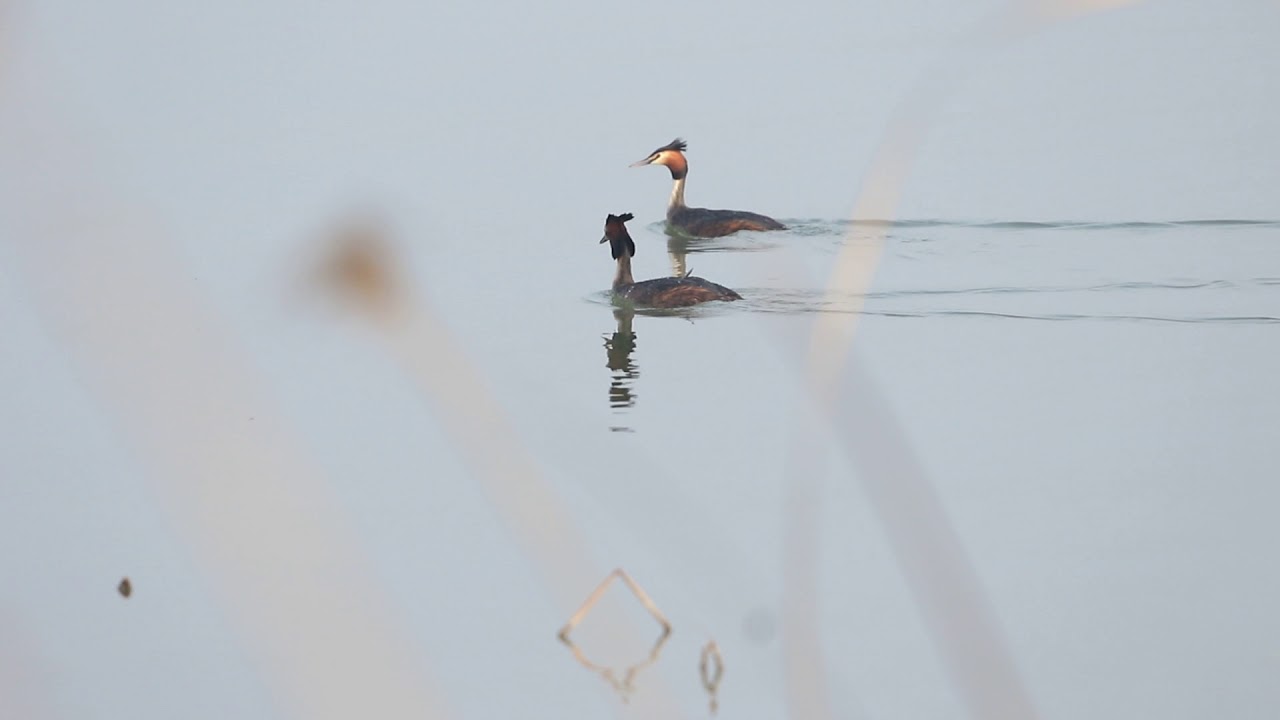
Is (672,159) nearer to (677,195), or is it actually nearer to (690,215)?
(677,195)

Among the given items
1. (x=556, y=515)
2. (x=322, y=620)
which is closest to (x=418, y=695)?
(x=322, y=620)

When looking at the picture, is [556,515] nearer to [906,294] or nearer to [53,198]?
[906,294]

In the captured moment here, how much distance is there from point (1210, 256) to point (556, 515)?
6.18m

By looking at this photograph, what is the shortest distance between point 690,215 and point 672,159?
0.52m

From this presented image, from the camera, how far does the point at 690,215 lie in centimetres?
1305

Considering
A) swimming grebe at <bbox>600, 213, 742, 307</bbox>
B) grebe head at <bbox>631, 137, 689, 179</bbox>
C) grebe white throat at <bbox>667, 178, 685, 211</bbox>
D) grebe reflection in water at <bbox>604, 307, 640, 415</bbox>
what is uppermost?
grebe head at <bbox>631, 137, 689, 179</bbox>

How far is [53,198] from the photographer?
10594 mm

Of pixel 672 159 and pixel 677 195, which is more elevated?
pixel 672 159

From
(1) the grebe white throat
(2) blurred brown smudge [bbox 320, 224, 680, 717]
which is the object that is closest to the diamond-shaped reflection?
(2) blurred brown smudge [bbox 320, 224, 680, 717]

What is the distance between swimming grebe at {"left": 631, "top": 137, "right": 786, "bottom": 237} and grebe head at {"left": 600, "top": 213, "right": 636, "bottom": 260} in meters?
1.27

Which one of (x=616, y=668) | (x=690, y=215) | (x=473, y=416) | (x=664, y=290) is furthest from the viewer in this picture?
(x=690, y=215)

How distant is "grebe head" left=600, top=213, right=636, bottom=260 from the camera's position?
10945 mm

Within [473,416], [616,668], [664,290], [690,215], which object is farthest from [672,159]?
[616,668]

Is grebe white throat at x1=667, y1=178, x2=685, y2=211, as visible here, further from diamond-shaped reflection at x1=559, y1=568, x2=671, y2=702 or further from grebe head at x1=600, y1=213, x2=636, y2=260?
diamond-shaped reflection at x1=559, y1=568, x2=671, y2=702
